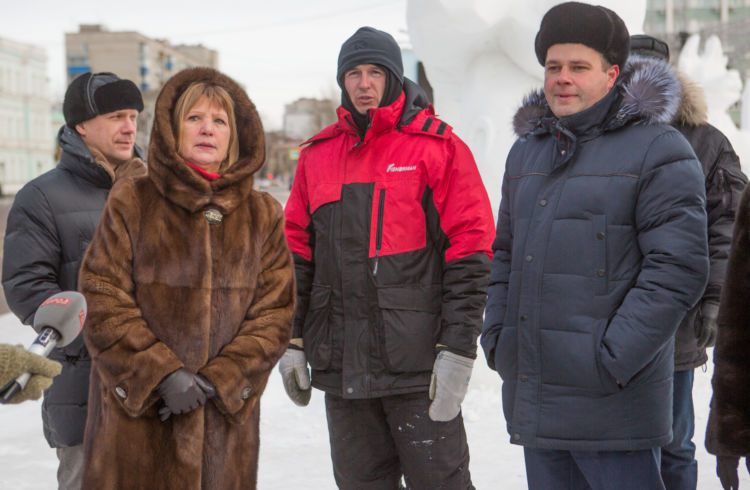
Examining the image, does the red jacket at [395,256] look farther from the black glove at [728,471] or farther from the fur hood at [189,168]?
the black glove at [728,471]

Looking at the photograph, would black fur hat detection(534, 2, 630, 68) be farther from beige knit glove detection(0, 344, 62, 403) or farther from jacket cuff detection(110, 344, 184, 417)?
beige knit glove detection(0, 344, 62, 403)

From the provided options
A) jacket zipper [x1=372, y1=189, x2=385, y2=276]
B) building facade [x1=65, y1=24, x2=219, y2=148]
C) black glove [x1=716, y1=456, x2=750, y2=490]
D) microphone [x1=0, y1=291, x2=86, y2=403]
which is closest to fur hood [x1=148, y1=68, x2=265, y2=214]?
jacket zipper [x1=372, y1=189, x2=385, y2=276]

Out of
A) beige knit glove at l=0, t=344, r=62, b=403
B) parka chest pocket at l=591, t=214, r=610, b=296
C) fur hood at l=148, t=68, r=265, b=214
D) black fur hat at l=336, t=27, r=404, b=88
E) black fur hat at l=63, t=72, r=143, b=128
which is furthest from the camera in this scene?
black fur hat at l=63, t=72, r=143, b=128

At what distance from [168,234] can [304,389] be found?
2.78 feet

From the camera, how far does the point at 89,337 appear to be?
2410 mm

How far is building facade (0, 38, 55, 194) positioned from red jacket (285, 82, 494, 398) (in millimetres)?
58245

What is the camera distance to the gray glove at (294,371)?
2965 mm

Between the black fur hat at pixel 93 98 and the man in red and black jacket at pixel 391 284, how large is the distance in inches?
33.7

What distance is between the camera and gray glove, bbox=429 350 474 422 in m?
2.69

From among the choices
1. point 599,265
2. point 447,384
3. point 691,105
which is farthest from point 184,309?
point 691,105

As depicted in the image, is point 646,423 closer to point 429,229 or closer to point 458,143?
point 429,229

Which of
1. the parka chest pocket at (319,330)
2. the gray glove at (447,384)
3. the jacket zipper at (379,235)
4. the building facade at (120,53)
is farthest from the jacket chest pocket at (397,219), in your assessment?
the building facade at (120,53)

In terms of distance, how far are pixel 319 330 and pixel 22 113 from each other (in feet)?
211

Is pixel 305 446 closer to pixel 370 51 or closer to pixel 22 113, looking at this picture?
pixel 370 51
